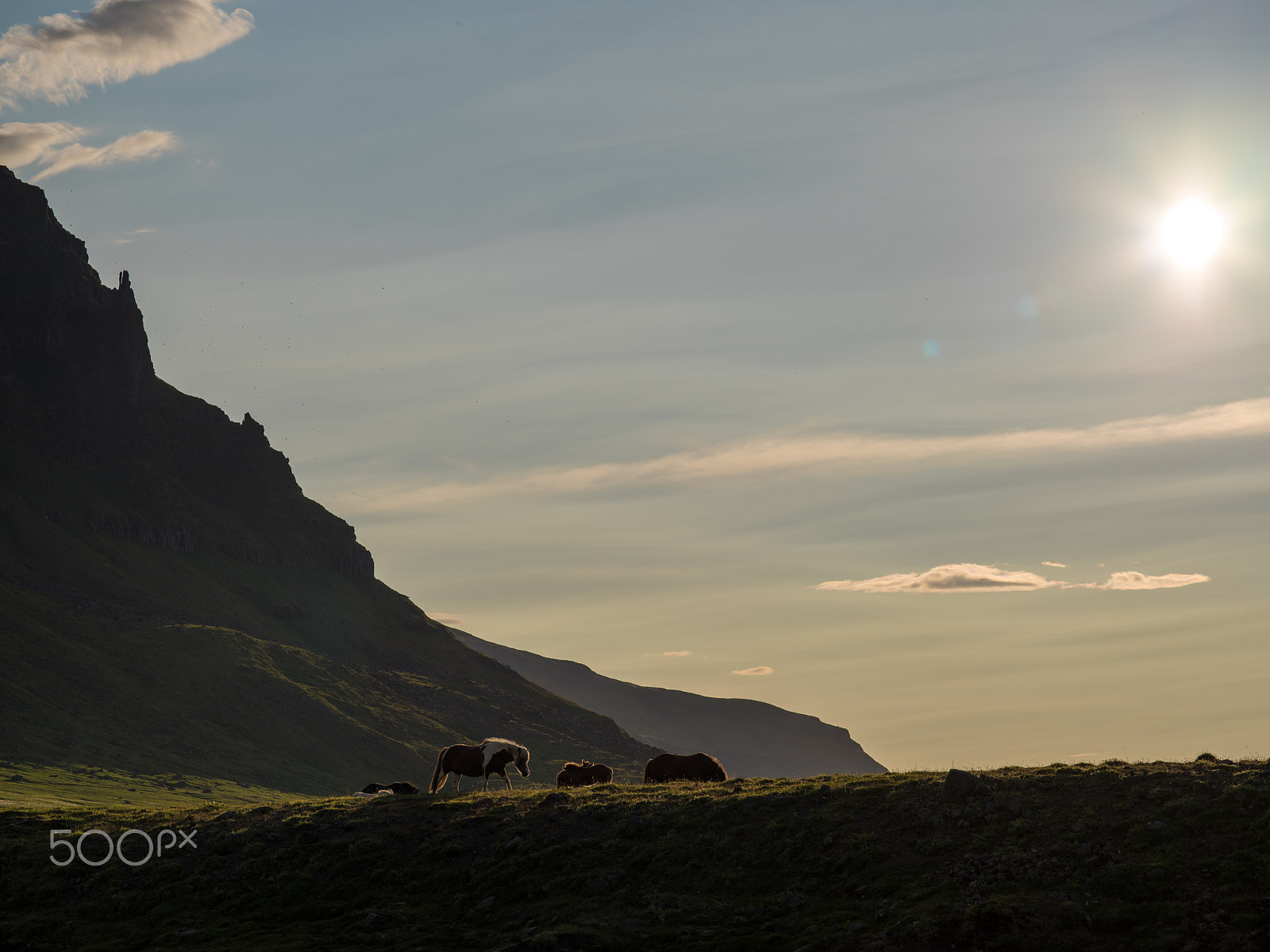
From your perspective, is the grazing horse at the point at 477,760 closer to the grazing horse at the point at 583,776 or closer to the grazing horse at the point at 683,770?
the grazing horse at the point at 583,776

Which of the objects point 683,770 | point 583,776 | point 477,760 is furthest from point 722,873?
point 583,776

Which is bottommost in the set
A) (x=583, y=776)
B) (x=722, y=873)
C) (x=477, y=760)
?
(x=722, y=873)

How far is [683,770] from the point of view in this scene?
4509 cm

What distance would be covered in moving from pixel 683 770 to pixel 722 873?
52.3ft

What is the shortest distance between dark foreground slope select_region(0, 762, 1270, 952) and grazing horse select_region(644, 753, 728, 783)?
576 centimetres

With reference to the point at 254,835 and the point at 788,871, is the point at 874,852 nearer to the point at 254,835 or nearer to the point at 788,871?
the point at 788,871

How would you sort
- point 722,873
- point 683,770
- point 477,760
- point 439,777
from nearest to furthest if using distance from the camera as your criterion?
1. point 722,873
2. point 683,770
3. point 477,760
4. point 439,777

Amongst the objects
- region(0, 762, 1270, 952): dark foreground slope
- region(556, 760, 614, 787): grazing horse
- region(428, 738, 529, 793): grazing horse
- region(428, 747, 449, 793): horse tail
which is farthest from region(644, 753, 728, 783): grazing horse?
region(428, 747, 449, 793): horse tail

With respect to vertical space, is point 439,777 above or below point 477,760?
below

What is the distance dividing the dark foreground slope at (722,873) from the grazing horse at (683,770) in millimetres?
5764

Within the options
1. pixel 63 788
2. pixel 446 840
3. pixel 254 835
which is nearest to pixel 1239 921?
pixel 446 840

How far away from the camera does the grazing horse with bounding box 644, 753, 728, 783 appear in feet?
146

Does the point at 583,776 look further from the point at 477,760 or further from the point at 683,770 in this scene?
the point at 683,770

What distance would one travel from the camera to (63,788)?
412 feet
